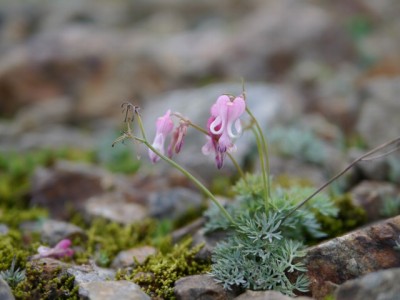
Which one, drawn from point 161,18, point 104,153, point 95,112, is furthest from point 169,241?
point 161,18

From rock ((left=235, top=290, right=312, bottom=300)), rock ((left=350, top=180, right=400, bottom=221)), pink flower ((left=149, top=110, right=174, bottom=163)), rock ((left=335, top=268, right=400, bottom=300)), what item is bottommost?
rock ((left=335, top=268, right=400, bottom=300))

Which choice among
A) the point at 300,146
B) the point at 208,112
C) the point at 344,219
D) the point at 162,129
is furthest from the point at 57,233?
the point at 208,112

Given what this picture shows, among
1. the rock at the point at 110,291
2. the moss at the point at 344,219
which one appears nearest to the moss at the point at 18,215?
the rock at the point at 110,291

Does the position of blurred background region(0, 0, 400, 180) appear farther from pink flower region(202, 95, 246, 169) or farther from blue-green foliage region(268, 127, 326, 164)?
pink flower region(202, 95, 246, 169)

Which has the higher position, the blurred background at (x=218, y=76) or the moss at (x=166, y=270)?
the blurred background at (x=218, y=76)

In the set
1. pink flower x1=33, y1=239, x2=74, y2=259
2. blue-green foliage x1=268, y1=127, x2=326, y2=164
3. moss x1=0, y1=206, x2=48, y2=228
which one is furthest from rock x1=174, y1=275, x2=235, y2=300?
blue-green foliage x1=268, y1=127, x2=326, y2=164

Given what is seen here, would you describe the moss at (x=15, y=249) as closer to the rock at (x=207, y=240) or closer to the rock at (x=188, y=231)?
the rock at (x=188, y=231)

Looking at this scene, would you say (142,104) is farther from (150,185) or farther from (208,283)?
(208,283)
